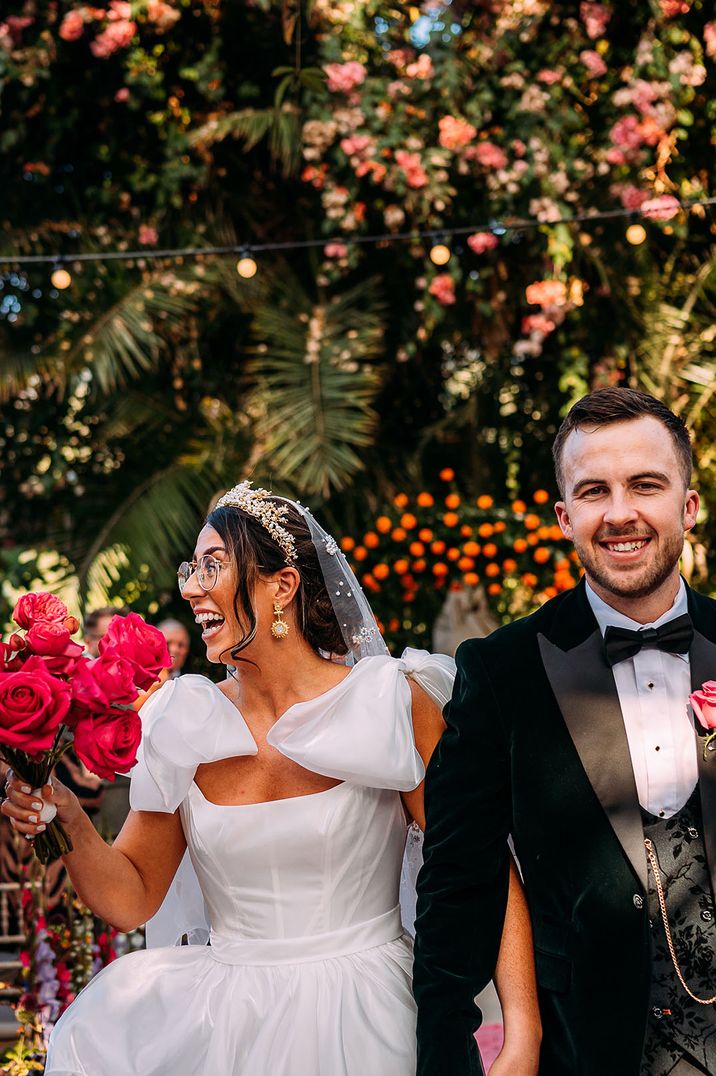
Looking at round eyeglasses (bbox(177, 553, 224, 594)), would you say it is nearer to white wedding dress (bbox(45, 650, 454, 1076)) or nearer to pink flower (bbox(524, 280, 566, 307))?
white wedding dress (bbox(45, 650, 454, 1076))

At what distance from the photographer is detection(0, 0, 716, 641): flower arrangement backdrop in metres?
7.18

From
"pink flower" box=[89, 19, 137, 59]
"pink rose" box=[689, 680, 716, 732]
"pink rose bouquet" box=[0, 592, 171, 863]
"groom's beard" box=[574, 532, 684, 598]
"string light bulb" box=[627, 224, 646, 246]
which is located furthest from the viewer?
"pink flower" box=[89, 19, 137, 59]

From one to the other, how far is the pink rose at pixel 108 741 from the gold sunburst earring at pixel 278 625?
0.43 m

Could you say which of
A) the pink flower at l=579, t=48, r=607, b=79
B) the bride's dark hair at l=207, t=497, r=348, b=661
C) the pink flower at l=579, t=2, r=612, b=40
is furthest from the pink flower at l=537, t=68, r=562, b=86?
the bride's dark hair at l=207, t=497, r=348, b=661

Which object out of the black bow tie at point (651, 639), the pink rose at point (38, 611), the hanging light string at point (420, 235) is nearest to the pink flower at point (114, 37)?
the hanging light string at point (420, 235)

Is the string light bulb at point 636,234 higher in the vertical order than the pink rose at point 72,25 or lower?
lower

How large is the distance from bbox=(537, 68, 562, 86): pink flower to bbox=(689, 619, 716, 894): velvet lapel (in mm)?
5842

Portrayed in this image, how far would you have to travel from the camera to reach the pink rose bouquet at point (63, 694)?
7.07ft

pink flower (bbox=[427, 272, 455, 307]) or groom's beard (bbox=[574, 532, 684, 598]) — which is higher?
pink flower (bbox=[427, 272, 455, 307])

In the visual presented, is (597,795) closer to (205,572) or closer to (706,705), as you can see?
(706,705)

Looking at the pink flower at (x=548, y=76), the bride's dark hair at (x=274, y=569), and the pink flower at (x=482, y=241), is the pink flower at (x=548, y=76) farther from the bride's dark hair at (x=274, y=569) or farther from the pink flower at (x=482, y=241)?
the bride's dark hair at (x=274, y=569)

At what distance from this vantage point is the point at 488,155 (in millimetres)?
7078

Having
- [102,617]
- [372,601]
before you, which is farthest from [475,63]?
[102,617]

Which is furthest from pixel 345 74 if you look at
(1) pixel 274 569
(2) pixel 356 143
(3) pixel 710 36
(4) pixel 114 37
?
(1) pixel 274 569
